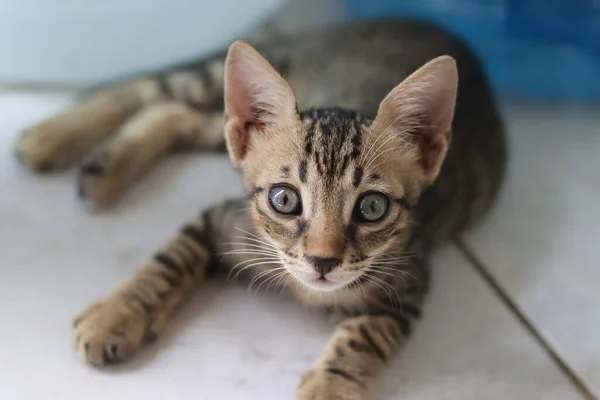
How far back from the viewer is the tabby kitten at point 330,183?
3.13ft

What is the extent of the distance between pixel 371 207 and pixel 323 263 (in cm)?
11

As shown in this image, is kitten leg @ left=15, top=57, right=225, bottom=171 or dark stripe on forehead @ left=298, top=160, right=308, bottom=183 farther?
kitten leg @ left=15, top=57, right=225, bottom=171

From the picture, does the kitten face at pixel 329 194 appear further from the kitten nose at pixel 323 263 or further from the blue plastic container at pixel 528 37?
the blue plastic container at pixel 528 37

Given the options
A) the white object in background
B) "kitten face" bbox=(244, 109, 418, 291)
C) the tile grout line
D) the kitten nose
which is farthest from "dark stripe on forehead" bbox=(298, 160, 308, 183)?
the white object in background

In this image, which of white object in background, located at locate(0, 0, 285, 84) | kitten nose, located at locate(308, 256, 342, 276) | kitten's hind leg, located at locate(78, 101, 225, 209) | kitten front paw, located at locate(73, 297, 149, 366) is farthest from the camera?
white object in background, located at locate(0, 0, 285, 84)

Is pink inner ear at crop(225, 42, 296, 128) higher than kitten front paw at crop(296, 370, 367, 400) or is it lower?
higher

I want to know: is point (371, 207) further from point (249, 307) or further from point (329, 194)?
point (249, 307)

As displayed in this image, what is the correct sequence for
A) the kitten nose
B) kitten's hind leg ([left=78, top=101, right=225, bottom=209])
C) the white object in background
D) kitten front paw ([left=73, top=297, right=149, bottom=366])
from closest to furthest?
the kitten nose
kitten front paw ([left=73, top=297, right=149, bottom=366])
kitten's hind leg ([left=78, top=101, right=225, bottom=209])
the white object in background

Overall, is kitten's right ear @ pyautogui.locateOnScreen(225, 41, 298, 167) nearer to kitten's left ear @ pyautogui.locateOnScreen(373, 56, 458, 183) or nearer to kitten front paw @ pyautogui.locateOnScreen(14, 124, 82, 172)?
kitten's left ear @ pyautogui.locateOnScreen(373, 56, 458, 183)

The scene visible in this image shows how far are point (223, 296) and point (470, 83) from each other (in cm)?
67

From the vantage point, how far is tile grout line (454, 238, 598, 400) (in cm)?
108

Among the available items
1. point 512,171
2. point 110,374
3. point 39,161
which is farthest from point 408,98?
Result: point 39,161

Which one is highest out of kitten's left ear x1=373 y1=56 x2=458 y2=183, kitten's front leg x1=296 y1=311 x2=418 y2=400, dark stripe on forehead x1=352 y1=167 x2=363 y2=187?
kitten's left ear x1=373 y1=56 x2=458 y2=183

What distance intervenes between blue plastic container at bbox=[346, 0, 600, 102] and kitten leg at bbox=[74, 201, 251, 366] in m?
0.83
